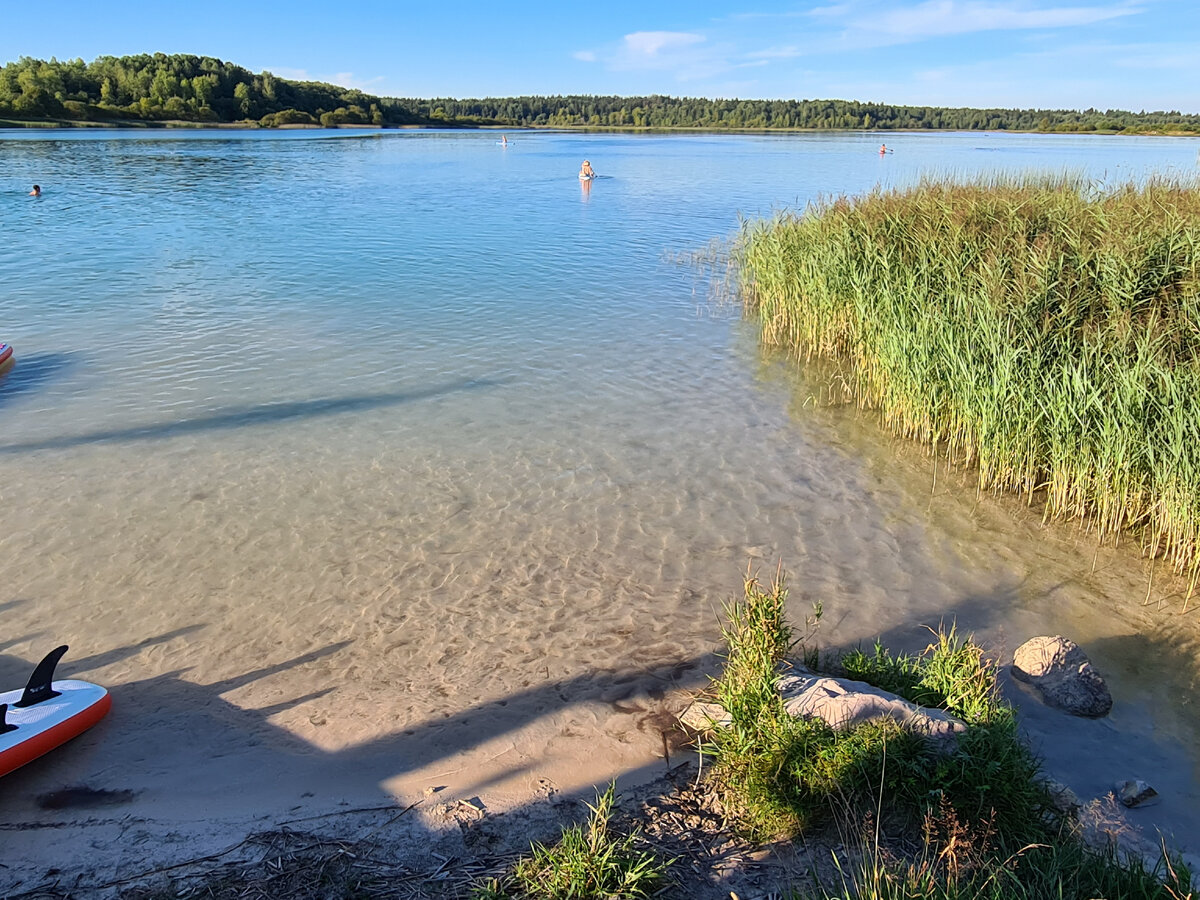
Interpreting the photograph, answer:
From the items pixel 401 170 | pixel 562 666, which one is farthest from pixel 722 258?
pixel 401 170

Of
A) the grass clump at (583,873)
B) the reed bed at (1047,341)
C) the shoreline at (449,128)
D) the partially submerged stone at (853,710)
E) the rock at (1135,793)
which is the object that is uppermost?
the shoreline at (449,128)

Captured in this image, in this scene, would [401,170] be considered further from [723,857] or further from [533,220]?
[723,857]

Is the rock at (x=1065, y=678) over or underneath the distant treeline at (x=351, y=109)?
underneath

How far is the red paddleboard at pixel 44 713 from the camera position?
3.88 meters

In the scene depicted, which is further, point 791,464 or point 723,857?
point 791,464

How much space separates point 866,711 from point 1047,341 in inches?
202

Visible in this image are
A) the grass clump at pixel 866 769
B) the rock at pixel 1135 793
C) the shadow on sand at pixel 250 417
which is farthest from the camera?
the shadow on sand at pixel 250 417

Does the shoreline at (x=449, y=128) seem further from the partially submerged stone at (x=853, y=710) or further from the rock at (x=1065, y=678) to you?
the rock at (x=1065, y=678)

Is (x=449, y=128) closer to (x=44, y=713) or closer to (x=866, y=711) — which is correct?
(x=44, y=713)

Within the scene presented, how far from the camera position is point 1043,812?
3.42m

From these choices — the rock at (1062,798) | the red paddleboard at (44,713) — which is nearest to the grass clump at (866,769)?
the rock at (1062,798)

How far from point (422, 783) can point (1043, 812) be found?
115 inches

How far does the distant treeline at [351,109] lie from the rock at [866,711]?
9560cm

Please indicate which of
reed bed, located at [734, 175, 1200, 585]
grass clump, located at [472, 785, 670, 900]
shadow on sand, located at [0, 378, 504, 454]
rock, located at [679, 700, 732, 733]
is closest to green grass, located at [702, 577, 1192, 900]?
rock, located at [679, 700, 732, 733]
